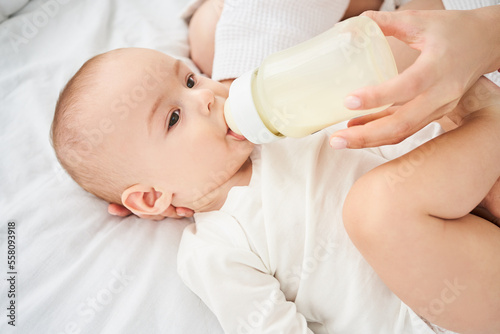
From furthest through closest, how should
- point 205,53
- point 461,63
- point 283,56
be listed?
point 205,53 < point 283,56 < point 461,63

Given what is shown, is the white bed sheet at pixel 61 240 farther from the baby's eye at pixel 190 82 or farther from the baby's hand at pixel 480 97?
the baby's hand at pixel 480 97

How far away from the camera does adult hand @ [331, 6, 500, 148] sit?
65 cm

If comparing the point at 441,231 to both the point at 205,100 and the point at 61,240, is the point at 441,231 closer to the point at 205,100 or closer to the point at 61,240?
the point at 205,100

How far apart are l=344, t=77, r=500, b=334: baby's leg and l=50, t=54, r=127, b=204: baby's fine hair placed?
58cm

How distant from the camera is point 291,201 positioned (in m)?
0.97

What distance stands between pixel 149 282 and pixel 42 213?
1.11 feet

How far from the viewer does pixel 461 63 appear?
715 mm

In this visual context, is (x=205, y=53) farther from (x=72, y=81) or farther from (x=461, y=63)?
(x=461, y=63)

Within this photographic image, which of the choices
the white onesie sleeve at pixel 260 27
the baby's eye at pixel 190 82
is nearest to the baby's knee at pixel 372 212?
the baby's eye at pixel 190 82

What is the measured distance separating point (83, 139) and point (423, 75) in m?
0.72

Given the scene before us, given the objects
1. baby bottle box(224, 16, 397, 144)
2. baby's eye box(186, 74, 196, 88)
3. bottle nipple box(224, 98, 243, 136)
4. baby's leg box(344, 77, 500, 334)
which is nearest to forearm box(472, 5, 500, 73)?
baby's leg box(344, 77, 500, 334)

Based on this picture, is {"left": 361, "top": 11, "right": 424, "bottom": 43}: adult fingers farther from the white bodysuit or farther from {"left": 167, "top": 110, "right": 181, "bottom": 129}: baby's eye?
{"left": 167, "top": 110, "right": 181, "bottom": 129}: baby's eye

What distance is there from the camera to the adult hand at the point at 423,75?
0.65 meters

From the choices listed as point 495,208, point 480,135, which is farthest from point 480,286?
point 480,135
